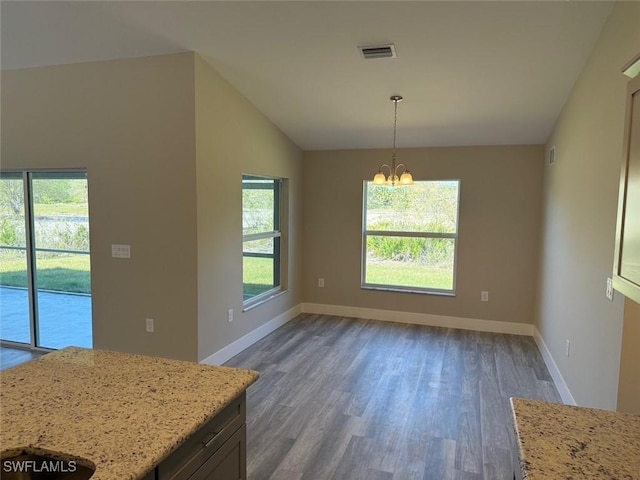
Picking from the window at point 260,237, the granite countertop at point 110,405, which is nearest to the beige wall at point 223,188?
the window at point 260,237

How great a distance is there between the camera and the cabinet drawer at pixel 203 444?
4.01ft

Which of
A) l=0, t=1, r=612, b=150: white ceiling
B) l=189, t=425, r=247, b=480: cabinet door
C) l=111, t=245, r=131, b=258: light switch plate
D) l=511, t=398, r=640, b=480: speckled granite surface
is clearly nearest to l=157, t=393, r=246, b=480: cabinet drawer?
l=189, t=425, r=247, b=480: cabinet door

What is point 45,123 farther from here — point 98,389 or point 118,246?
point 98,389

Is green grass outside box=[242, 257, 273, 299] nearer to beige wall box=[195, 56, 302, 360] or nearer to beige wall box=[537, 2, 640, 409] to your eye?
beige wall box=[195, 56, 302, 360]

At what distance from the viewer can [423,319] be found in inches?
218

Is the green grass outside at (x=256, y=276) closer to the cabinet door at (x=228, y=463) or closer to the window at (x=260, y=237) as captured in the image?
the window at (x=260, y=237)

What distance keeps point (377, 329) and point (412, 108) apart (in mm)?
2691

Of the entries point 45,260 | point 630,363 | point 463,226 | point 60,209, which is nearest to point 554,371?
point 630,363

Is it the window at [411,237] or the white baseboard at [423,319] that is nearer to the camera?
the white baseboard at [423,319]

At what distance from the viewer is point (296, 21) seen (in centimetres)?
290

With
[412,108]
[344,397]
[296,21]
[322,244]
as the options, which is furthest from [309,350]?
[296,21]

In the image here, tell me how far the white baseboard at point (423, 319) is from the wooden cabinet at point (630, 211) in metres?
4.10

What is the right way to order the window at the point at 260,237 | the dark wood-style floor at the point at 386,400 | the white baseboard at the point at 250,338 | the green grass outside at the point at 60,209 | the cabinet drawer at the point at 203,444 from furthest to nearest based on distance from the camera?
1. the window at the point at 260,237
2. the green grass outside at the point at 60,209
3. the white baseboard at the point at 250,338
4. the dark wood-style floor at the point at 386,400
5. the cabinet drawer at the point at 203,444

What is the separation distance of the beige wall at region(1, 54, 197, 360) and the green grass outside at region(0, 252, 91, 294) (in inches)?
14.3
